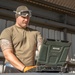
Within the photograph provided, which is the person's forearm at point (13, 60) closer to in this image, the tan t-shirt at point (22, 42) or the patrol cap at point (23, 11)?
the tan t-shirt at point (22, 42)

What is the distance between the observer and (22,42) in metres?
2.16

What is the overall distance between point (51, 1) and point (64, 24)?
2.06 ft

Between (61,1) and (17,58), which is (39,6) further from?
(17,58)

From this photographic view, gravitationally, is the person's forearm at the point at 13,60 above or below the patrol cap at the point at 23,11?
below

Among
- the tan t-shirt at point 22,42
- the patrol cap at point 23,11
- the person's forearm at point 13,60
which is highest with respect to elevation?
the patrol cap at point 23,11

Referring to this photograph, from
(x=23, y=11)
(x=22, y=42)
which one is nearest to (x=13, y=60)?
(x=22, y=42)

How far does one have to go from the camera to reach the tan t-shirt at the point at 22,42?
211 cm

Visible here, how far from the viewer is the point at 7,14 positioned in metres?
4.17

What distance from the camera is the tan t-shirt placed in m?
2.11

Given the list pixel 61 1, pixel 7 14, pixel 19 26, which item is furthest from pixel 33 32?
pixel 61 1

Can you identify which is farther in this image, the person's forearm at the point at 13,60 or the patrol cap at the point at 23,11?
the patrol cap at the point at 23,11

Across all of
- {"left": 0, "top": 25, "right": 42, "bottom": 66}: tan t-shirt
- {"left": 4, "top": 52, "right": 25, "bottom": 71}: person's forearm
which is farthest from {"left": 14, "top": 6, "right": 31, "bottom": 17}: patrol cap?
{"left": 4, "top": 52, "right": 25, "bottom": 71}: person's forearm

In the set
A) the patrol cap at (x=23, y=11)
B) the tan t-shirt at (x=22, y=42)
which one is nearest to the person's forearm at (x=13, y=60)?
the tan t-shirt at (x=22, y=42)

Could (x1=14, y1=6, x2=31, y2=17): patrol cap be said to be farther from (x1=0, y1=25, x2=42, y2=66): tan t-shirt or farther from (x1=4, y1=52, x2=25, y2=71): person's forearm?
(x1=4, y1=52, x2=25, y2=71): person's forearm
